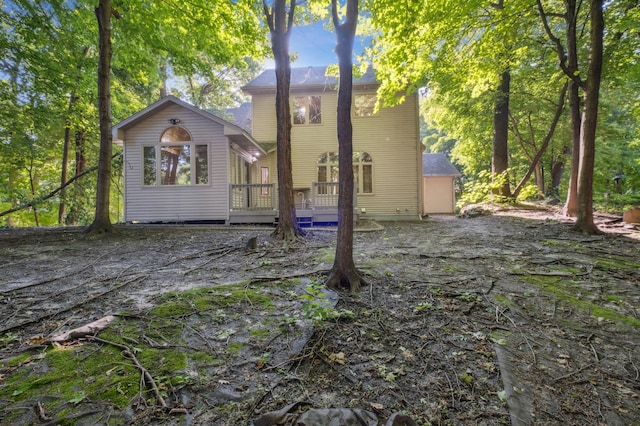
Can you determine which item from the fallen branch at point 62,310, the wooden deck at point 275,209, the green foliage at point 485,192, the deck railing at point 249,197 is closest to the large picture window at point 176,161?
the deck railing at point 249,197

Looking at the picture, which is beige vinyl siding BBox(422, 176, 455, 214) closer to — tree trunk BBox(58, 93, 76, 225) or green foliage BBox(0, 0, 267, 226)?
green foliage BBox(0, 0, 267, 226)

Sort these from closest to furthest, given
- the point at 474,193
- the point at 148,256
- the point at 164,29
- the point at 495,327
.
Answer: the point at 495,327 → the point at 148,256 → the point at 164,29 → the point at 474,193

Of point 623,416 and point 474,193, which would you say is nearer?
point 623,416

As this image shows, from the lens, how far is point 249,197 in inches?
501

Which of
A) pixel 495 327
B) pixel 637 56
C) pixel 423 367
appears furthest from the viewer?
pixel 637 56

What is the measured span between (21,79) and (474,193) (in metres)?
20.4

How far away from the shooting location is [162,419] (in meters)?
1.66

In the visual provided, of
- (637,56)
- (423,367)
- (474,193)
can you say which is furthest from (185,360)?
(474,193)

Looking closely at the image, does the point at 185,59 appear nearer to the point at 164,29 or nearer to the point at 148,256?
the point at 164,29

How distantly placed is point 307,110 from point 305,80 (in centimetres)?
151

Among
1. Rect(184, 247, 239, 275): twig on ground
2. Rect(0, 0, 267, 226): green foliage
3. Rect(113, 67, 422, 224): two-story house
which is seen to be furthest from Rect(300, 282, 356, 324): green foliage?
Rect(0, 0, 267, 226): green foliage

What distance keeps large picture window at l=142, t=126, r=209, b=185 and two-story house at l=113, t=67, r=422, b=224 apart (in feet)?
0.11

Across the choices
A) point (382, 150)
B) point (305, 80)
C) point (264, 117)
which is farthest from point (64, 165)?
point (382, 150)

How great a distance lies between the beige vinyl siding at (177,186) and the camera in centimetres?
1062
